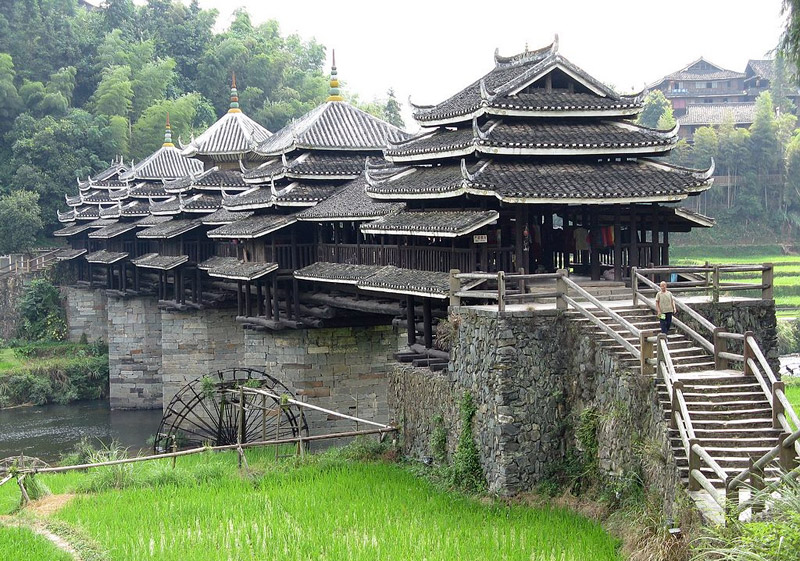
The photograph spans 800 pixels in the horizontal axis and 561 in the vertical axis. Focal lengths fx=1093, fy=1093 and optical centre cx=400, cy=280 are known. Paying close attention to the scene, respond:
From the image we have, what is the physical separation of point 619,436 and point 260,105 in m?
75.9

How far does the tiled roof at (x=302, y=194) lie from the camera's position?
104 feet

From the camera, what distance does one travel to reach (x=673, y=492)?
1488 centimetres

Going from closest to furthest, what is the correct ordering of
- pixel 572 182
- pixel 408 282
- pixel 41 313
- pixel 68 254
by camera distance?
1. pixel 572 182
2. pixel 408 282
3. pixel 41 313
4. pixel 68 254

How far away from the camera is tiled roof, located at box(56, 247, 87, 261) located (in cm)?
5294

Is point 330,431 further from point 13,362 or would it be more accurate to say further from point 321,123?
point 13,362

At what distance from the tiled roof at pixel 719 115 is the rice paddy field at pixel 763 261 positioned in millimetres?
12873

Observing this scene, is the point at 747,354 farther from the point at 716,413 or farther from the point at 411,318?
the point at 411,318

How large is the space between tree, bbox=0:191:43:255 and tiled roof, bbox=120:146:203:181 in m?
10.1

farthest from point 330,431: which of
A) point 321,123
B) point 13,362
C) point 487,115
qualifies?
point 13,362

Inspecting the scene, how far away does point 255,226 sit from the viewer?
105 ft

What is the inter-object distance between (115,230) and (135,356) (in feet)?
18.9

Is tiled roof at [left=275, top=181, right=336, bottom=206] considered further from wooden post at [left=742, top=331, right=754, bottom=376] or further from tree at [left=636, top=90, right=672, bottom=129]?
tree at [left=636, top=90, right=672, bottom=129]

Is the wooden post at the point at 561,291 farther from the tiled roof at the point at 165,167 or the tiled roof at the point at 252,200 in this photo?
the tiled roof at the point at 165,167

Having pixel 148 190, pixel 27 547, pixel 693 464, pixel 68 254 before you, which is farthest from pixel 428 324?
pixel 68 254
